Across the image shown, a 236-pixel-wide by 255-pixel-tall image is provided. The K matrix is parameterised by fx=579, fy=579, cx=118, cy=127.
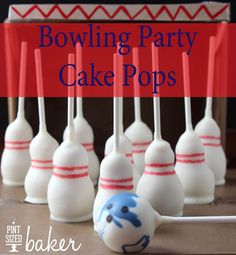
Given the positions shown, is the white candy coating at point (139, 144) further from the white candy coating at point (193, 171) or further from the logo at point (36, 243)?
the logo at point (36, 243)

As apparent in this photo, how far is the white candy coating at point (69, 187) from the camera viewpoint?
2.73 feet

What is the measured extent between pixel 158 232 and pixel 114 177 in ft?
0.32

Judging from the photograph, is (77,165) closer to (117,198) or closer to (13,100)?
(117,198)

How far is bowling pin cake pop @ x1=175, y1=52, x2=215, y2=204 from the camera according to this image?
0.93 meters

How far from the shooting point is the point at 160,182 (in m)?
0.85

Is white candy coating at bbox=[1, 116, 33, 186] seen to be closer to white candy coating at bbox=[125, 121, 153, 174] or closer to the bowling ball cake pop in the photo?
white candy coating at bbox=[125, 121, 153, 174]

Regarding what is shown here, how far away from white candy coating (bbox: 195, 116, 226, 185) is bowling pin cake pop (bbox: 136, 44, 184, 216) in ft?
0.65

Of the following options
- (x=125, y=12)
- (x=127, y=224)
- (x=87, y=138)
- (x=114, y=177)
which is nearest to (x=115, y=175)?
(x=114, y=177)

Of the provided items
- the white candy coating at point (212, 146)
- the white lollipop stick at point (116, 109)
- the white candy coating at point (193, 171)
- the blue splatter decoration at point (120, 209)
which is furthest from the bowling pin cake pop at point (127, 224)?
the white candy coating at point (212, 146)

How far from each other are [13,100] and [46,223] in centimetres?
38

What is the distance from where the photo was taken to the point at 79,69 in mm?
938

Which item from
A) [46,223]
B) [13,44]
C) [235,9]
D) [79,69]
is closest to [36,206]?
[46,223]

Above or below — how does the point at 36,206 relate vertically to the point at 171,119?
below

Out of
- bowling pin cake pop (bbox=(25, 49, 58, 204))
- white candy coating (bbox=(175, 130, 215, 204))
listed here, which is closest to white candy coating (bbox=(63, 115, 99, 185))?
bowling pin cake pop (bbox=(25, 49, 58, 204))
